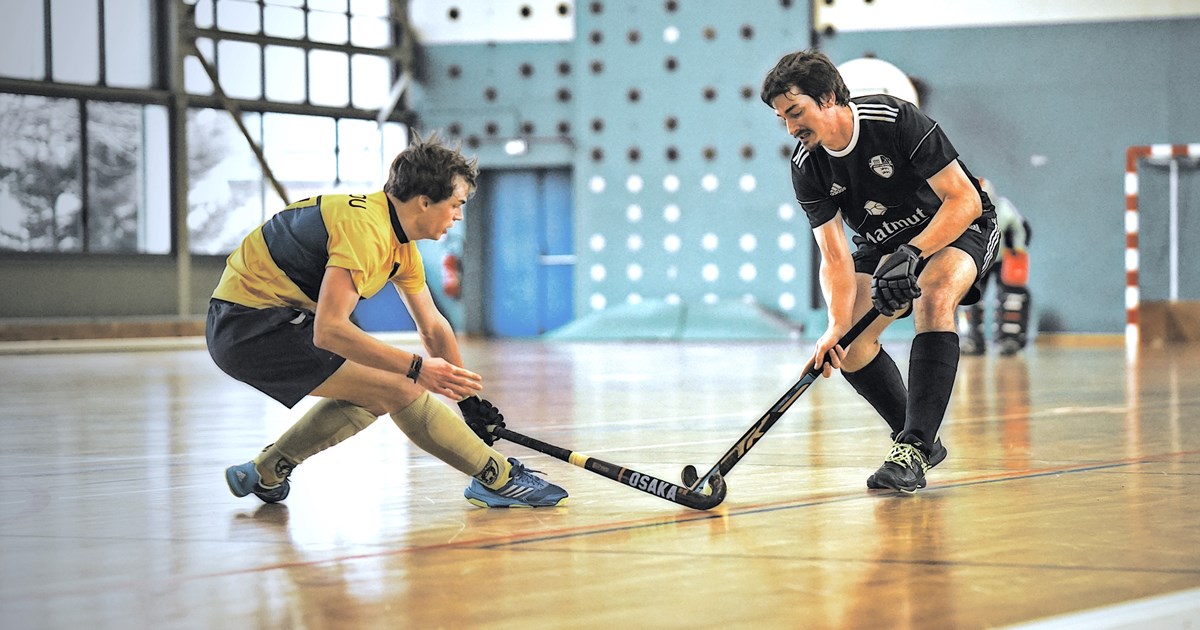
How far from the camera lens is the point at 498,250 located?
2108 cm

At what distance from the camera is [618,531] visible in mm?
3324

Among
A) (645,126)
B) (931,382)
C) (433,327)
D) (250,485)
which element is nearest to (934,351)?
(931,382)

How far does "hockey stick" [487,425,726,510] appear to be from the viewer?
3635 millimetres

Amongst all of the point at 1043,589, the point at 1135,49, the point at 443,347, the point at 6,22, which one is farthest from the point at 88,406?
the point at 1135,49

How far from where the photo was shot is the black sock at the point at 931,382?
13.6 ft

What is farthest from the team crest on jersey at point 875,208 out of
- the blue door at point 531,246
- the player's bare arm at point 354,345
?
the blue door at point 531,246

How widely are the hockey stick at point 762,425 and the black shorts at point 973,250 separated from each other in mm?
285

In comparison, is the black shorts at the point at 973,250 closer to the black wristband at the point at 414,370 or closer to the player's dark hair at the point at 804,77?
the player's dark hair at the point at 804,77

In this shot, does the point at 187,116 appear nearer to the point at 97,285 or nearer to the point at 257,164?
the point at 257,164

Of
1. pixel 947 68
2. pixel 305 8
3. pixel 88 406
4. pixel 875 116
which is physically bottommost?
pixel 88 406

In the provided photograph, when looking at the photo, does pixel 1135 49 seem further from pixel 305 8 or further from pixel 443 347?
pixel 443 347

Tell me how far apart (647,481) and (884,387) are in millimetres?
1197

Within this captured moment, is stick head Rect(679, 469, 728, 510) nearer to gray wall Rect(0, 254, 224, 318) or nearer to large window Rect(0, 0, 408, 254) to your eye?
large window Rect(0, 0, 408, 254)

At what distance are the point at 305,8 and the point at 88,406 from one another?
43.8 feet
